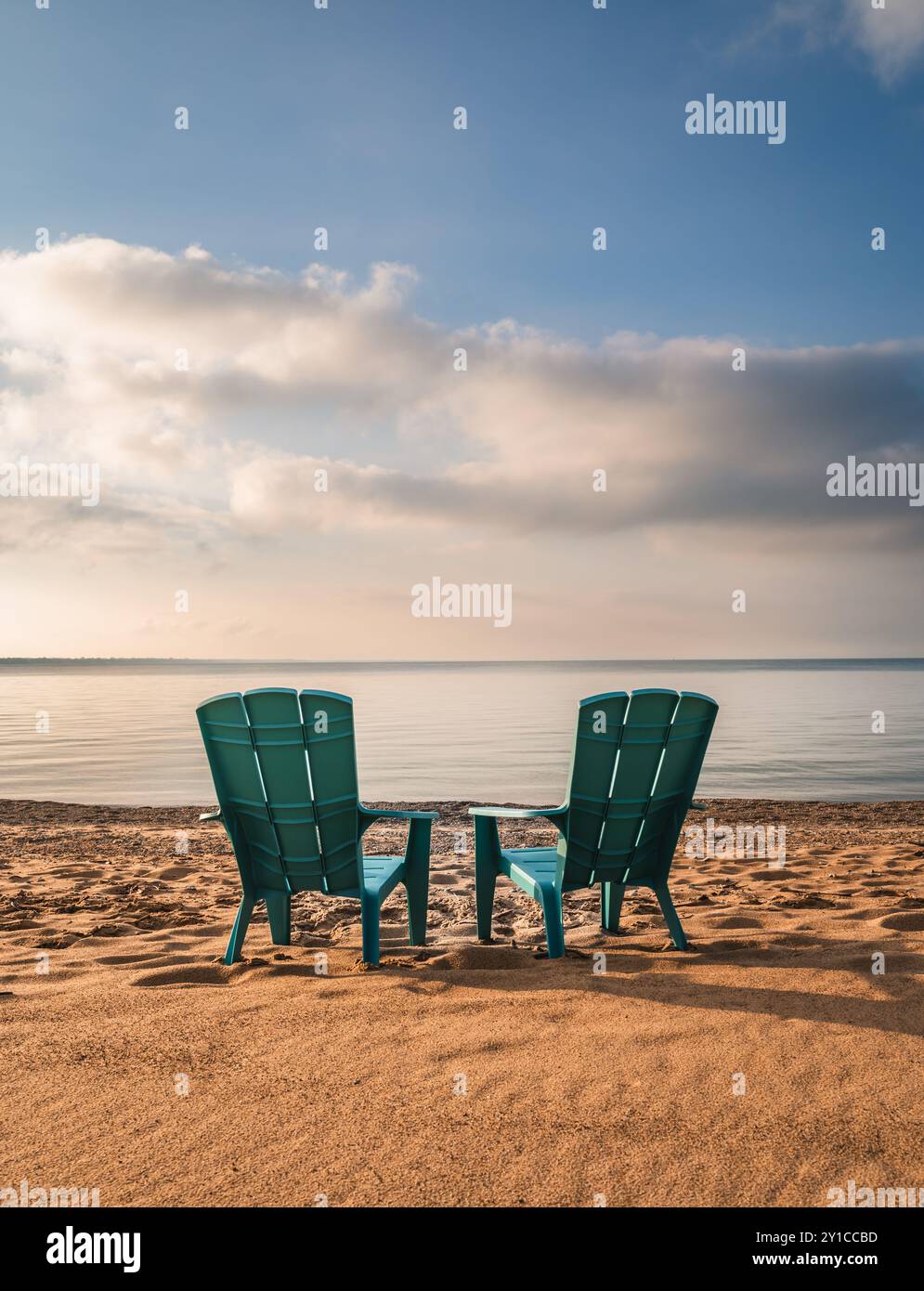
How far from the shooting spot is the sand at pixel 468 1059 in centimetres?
196

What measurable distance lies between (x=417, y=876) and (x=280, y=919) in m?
0.73

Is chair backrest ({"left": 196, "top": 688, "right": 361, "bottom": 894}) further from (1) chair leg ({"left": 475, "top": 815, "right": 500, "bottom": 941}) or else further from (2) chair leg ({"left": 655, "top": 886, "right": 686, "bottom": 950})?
(2) chair leg ({"left": 655, "top": 886, "right": 686, "bottom": 950})

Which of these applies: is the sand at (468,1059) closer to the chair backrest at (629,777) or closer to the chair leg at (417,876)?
the chair leg at (417,876)

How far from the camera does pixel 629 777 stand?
3.73 meters

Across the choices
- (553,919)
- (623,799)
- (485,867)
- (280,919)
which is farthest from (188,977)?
(623,799)

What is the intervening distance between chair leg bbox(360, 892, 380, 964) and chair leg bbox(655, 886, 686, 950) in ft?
4.46

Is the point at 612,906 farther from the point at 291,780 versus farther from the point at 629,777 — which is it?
the point at 291,780

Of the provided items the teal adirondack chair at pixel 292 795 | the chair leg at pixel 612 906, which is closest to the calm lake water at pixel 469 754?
the chair leg at pixel 612 906

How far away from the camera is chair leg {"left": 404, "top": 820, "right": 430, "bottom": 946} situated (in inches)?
160

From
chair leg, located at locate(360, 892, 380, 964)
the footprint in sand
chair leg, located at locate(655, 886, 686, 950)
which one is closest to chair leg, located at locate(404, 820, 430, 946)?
chair leg, located at locate(360, 892, 380, 964)

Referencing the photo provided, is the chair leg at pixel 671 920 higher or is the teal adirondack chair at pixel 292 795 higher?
the teal adirondack chair at pixel 292 795

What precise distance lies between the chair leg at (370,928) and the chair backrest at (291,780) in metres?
0.10
